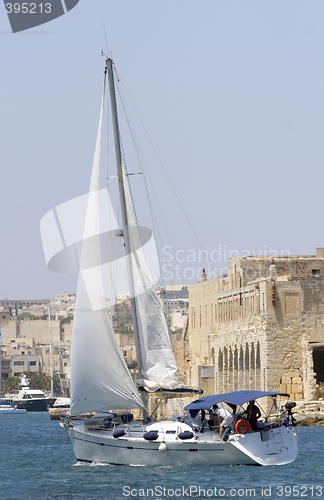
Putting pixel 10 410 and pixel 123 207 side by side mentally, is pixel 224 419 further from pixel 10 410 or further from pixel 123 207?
pixel 10 410

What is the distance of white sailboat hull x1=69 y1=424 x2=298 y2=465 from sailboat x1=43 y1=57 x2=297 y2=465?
0.09 feet

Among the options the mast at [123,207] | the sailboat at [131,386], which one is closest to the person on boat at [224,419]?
the sailboat at [131,386]

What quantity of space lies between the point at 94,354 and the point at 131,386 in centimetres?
139

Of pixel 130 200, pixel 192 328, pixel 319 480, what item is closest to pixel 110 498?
pixel 319 480

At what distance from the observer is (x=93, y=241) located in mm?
28594

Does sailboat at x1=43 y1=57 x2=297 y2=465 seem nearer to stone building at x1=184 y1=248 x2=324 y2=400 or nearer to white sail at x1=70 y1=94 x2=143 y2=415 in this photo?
white sail at x1=70 y1=94 x2=143 y2=415

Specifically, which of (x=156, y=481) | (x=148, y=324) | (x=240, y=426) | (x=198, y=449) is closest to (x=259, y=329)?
(x=148, y=324)

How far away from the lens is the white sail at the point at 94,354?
1093 inches

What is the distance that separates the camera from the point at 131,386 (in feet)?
91.7

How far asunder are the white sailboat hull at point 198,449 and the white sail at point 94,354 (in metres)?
0.97

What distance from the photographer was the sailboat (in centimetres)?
2662

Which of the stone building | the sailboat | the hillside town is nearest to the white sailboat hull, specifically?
the sailboat

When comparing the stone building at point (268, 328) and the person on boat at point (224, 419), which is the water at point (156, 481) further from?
the stone building at point (268, 328)

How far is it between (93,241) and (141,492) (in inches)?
308
